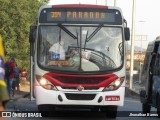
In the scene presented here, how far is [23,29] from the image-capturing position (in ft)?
114

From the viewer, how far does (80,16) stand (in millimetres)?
14398

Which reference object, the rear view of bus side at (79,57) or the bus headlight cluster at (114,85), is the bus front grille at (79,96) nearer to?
the rear view of bus side at (79,57)

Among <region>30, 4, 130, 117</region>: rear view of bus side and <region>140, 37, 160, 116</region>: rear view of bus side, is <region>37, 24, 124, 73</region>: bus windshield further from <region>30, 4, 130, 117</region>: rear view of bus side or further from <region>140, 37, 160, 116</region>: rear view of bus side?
<region>140, 37, 160, 116</region>: rear view of bus side

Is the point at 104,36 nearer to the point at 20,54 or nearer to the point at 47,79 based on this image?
the point at 47,79

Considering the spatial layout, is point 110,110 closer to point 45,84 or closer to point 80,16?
point 45,84

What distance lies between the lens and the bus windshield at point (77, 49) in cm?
1396

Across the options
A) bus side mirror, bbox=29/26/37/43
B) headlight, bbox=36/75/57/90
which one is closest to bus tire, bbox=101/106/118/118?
headlight, bbox=36/75/57/90

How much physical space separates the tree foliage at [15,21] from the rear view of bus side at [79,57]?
18958mm

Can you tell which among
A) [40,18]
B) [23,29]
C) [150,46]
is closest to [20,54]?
[23,29]

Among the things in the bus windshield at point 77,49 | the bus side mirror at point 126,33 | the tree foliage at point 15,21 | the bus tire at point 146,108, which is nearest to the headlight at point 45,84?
the bus windshield at point 77,49

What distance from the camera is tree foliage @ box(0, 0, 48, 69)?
3359 cm

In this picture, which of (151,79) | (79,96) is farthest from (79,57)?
(151,79)

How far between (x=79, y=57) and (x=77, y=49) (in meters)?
0.22

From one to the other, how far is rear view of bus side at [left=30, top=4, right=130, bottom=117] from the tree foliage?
746 inches
